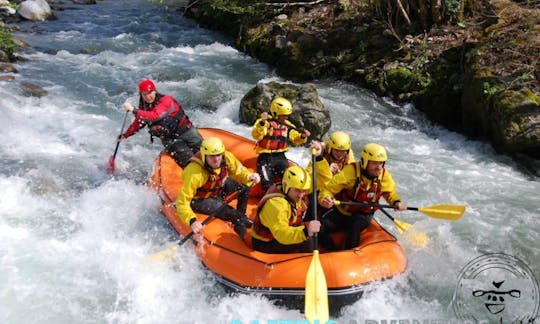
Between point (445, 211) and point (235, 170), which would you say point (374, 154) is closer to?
point (445, 211)

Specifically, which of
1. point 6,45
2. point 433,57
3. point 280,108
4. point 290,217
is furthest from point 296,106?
point 6,45

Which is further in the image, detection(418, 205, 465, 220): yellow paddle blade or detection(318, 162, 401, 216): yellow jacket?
detection(418, 205, 465, 220): yellow paddle blade

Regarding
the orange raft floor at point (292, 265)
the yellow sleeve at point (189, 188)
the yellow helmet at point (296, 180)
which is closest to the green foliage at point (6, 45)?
the yellow sleeve at point (189, 188)

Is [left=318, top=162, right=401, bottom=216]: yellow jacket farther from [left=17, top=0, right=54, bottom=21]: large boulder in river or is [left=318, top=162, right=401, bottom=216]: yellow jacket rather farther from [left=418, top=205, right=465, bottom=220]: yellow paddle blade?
[left=17, top=0, right=54, bottom=21]: large boulder in river

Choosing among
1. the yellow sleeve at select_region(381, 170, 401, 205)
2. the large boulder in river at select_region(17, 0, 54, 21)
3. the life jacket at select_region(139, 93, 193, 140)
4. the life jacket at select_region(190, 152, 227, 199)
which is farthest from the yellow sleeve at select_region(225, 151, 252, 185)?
the large boulder in river at select_region(17, 0, 54, 21)

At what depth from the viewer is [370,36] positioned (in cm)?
1107

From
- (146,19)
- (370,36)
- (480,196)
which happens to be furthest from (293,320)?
(146,19)

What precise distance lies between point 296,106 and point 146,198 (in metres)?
3.54

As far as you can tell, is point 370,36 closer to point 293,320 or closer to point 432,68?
point 432,68

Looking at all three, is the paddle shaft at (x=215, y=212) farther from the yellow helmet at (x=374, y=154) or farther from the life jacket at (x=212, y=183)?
the yellow helmet at (x=374, y=154)

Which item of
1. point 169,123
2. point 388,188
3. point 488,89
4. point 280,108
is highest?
Answer: point 488,89

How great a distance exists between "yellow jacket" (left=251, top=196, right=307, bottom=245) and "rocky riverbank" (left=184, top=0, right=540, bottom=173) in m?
4.91

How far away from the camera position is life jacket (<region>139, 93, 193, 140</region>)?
6387mm

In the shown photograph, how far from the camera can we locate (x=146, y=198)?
20.9 ft
